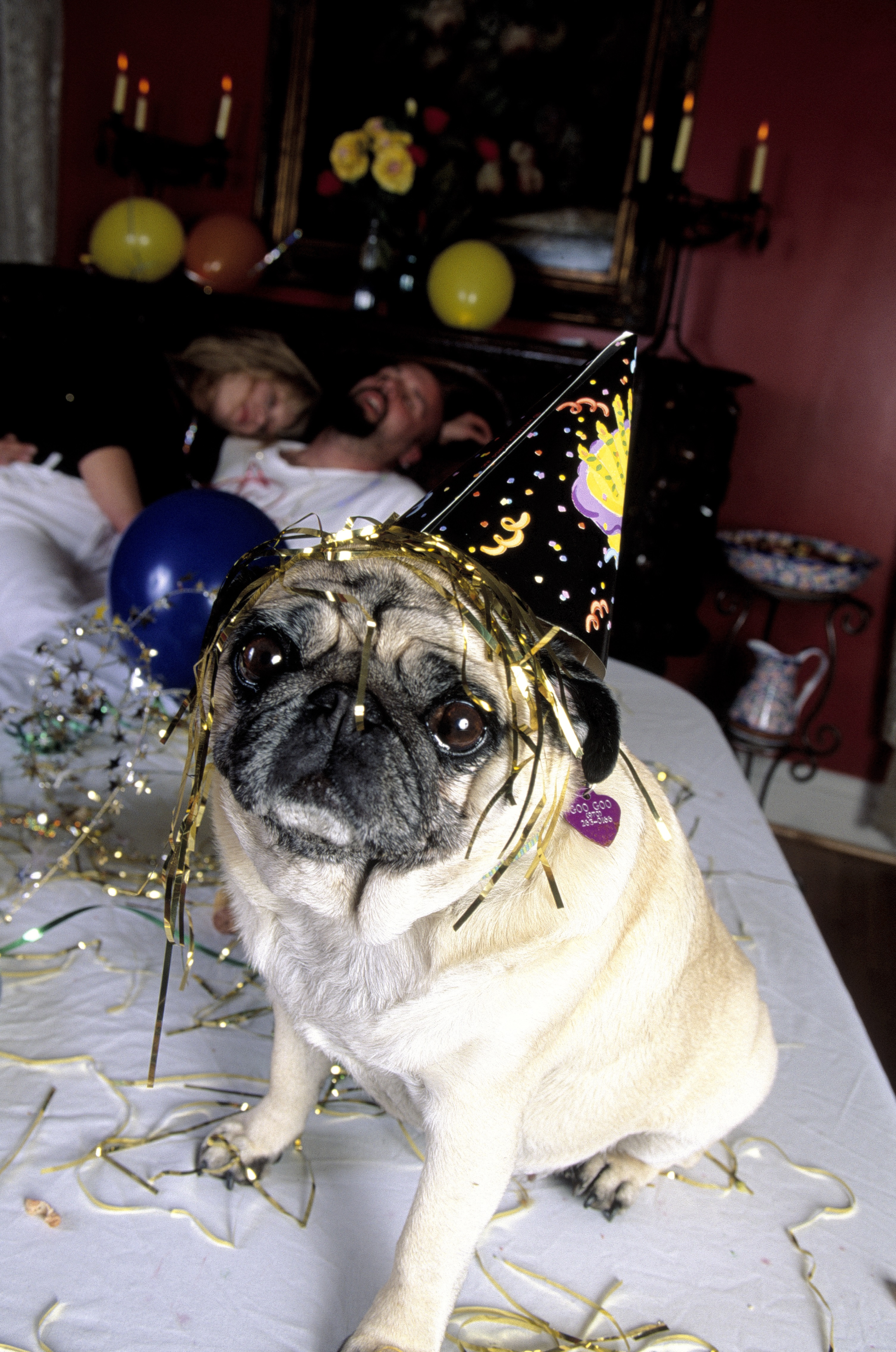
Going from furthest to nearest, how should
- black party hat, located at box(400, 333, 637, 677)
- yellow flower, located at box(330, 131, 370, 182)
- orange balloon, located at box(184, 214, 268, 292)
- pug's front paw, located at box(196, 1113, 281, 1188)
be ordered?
orange balloon, located at box(184, 214, 268, 292), yellow flower, located at box(330, 131, 370, 182), pug's front paw, located at box(196, 1113, 281, 1188), black party hat, located at box(400, 333, 637, 677)

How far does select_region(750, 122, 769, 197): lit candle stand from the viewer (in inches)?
136

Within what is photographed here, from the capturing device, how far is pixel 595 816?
0.99 m

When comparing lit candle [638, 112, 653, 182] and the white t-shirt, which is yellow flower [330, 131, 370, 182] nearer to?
lit candle [638, 112, 653, 182]

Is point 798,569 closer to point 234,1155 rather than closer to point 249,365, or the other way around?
point 249,365

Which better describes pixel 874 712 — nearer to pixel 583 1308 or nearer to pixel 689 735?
pixel 689 735

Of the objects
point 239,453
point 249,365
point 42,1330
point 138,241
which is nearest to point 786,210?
point 249,365

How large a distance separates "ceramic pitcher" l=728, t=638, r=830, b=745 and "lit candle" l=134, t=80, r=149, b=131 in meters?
3.40

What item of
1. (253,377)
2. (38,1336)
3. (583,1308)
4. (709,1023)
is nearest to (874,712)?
(253,377)

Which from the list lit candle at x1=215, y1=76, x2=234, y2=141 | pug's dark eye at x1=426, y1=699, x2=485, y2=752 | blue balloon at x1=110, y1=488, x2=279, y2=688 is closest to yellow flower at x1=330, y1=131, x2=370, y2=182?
lit candle at x1=215, y1=76, x2=234, y2=141

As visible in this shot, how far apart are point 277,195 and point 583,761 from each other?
156 inches

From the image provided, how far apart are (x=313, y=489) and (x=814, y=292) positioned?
2.36m

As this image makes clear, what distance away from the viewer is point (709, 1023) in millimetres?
1184

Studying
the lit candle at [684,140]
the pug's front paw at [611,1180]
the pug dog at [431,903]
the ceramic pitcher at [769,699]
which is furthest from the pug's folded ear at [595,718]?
the lit candle at [684,140]

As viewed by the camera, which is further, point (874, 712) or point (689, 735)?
point (874, 712)
